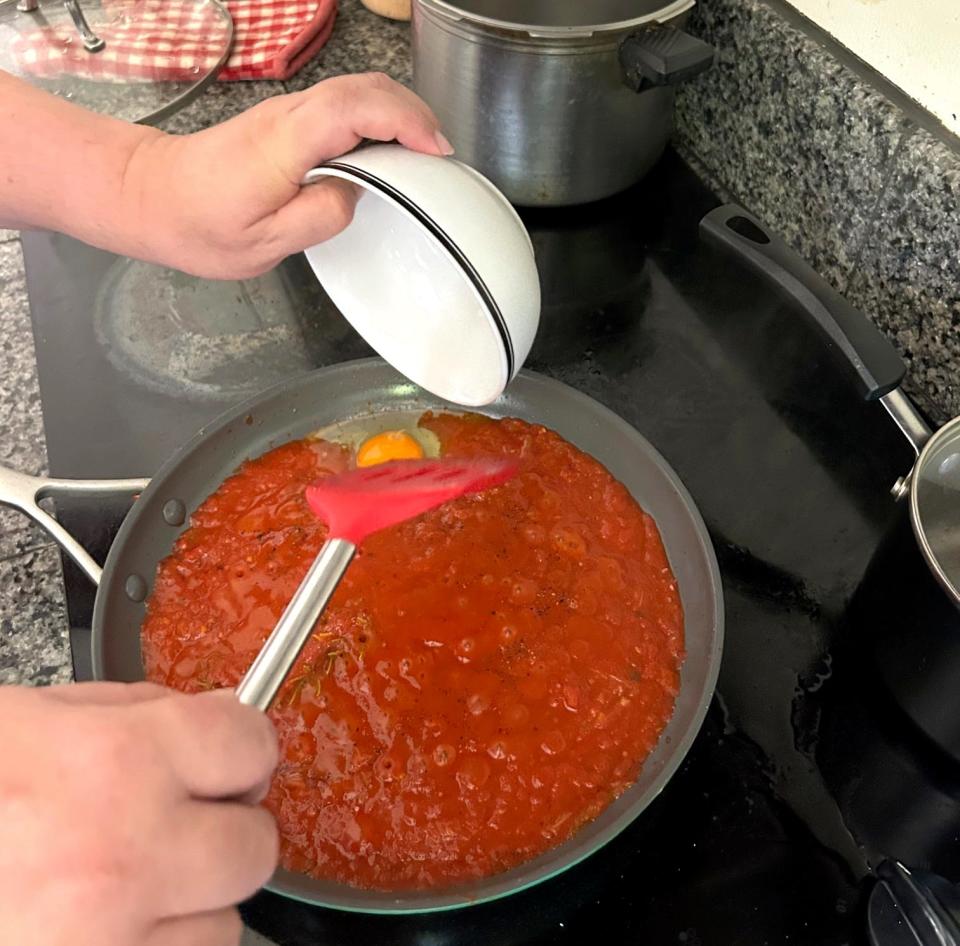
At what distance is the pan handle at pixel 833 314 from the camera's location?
692 millimetres

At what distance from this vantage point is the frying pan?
2.05 feet

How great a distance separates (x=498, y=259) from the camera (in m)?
0.65

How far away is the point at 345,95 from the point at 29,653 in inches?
22.5

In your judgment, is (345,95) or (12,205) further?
(12,205)

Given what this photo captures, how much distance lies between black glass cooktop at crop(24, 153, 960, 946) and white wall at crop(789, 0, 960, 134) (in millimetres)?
254

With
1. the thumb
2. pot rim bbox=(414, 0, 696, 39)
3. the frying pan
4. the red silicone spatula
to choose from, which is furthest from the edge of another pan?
pot rim bbox=(414, 0, 696, 39)

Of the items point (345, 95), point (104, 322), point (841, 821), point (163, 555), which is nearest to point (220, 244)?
point (345, 95)

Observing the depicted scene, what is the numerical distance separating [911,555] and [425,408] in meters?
0.55

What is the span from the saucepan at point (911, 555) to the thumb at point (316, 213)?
1.25ft

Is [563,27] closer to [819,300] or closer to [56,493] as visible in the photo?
[819,300]

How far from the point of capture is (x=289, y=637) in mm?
496

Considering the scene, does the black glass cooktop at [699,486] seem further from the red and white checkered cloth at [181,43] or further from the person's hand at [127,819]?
the red and white checkered cloth at [181,43]

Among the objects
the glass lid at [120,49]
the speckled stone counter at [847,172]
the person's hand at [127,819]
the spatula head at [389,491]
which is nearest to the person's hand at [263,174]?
the spatula head at [389,491]

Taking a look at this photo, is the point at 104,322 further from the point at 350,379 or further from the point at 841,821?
the point at 841,821
